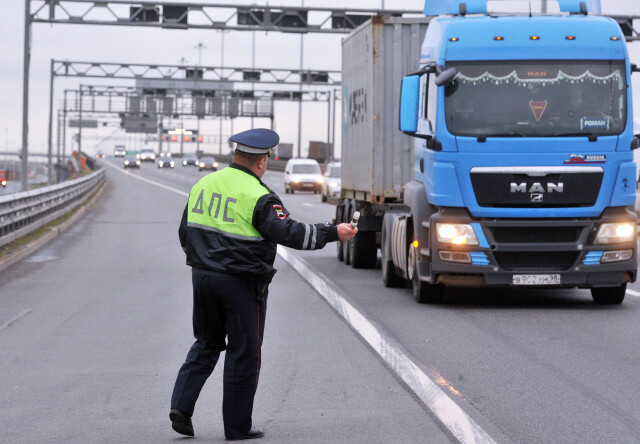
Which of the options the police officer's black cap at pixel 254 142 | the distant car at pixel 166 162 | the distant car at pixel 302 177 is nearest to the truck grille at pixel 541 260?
the police officer's black cap at pixel 254 142

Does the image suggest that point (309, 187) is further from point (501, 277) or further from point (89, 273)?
point (501, 277)

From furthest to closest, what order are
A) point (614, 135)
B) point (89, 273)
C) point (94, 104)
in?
1. point (94, 104)
2. point (89, 273)
3. point (614, 135)

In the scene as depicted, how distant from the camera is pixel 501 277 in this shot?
42.5 feet

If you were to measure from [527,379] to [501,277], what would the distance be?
4.34 metres

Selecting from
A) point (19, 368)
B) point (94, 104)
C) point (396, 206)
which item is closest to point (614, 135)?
point (396, 206)

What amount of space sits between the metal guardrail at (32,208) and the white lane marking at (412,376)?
814 centimetres

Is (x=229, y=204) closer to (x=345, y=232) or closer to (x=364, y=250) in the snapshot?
(x=345, y=232)

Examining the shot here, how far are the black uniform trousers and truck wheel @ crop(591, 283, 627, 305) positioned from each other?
767 centimetres

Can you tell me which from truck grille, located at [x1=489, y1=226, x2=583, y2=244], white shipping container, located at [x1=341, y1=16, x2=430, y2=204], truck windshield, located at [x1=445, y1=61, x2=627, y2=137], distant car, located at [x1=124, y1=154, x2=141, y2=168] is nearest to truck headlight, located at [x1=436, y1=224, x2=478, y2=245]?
truck grille, located at [x1=489, y1=226, x2=583, y2=244]

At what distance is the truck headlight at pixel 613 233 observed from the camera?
12984 millimetres

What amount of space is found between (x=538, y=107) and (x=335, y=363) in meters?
4.66

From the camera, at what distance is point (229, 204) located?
6.52 m

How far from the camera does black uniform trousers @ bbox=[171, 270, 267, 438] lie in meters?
6.57

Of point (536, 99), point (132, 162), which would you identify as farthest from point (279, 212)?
point (132, 162)
